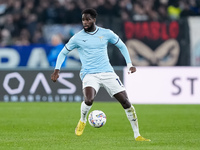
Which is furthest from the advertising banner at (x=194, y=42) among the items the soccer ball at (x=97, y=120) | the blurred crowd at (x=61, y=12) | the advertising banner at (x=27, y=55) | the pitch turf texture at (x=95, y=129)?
the soccer ball at (x=97, y=120)

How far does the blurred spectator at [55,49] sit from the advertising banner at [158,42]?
2674 millimetres

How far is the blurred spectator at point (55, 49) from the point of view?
1828 cm

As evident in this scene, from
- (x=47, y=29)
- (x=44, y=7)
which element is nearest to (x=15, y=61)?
(x=47, y=29)

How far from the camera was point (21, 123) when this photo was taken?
486 inches

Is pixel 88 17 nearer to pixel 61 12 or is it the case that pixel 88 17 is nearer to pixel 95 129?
pixel 95 129

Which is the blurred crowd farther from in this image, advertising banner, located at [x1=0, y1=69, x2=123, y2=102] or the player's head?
the player's head

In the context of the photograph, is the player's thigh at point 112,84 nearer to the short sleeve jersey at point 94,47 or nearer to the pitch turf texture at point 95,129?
the short sleeve jersey at point 94,47

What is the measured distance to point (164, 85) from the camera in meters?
17.6

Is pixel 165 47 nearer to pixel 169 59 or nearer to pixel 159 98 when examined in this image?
pixel 169 59

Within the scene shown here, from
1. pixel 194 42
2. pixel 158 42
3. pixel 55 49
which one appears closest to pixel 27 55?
pixel 55 49

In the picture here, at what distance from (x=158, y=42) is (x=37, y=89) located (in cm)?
497

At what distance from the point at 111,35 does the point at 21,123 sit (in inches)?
144

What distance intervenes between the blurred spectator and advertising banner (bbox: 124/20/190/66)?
2674 mm

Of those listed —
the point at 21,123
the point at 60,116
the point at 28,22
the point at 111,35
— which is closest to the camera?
the point at 111,35
